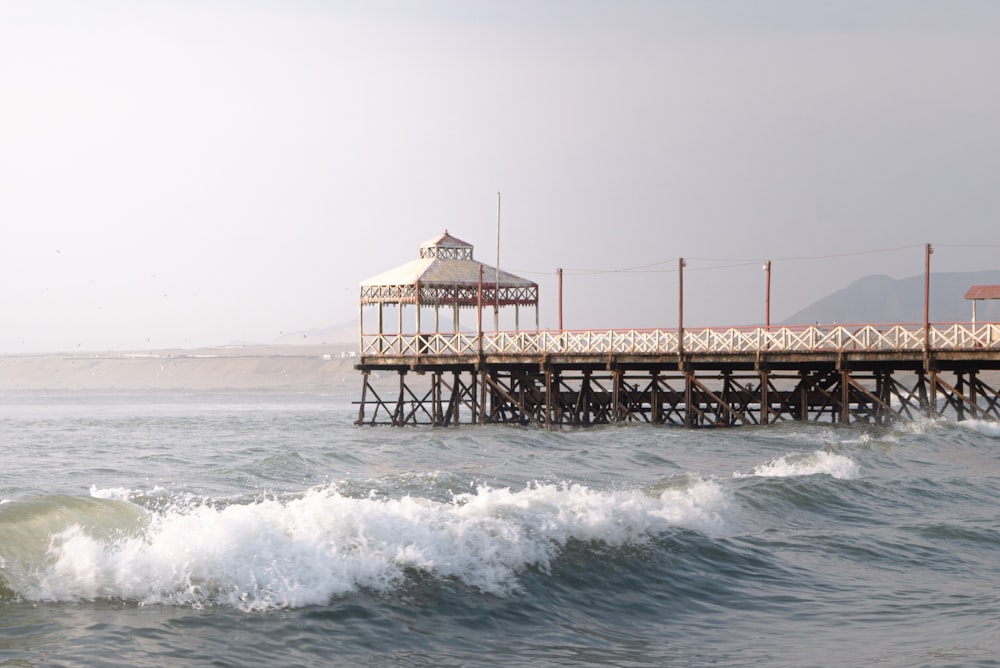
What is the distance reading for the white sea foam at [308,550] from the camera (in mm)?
10375

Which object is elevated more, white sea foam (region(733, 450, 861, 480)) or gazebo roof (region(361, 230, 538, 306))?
gazebo roof (region(361, 230, 538, 306))

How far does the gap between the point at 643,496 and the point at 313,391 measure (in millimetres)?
110678

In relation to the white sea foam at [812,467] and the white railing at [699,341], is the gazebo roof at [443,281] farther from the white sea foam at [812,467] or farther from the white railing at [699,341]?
the white sea foam at [812,467]

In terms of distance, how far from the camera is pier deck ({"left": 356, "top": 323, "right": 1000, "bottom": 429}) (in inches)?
1286

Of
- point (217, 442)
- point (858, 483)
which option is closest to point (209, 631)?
point (858, 483)

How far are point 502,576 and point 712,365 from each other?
24.4 metres

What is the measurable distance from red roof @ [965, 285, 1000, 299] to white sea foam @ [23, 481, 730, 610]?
89.4 ft

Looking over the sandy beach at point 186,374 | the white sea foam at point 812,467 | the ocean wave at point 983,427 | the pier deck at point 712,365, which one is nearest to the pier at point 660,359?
the pier deck at point 712,365

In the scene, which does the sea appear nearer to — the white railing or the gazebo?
the white railing

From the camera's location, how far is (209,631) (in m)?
9.48

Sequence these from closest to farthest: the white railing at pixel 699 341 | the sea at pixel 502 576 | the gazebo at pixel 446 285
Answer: the sea at pixel 502 576 → the white railing at pixel 699 341 → the gazebo at pixel 446 285

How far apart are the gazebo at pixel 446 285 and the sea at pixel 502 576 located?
21.5m

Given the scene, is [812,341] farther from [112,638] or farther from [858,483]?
[112,638]

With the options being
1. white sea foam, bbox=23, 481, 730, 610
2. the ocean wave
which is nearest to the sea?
white sea foam, bbox=23, 481, 730, 610
